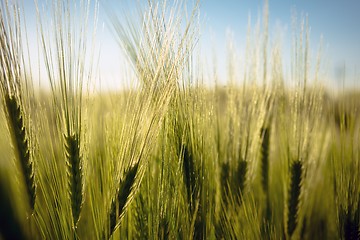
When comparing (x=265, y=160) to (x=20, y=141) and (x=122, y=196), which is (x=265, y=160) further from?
(x=20, y=141)

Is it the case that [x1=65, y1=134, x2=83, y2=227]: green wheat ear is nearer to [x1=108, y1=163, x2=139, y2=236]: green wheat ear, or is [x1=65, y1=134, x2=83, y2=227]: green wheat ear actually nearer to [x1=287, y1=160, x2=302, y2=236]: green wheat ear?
[x1=108, y1=163, x2=139, y2=236]: green wheat ear

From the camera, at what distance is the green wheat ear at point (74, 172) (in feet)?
3.01

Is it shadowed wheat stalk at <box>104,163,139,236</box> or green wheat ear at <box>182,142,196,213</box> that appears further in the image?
green wheat ear at <box>182,142,196,213</box>

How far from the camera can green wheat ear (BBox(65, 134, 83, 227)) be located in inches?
36.1

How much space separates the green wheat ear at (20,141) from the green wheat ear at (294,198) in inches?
38.6

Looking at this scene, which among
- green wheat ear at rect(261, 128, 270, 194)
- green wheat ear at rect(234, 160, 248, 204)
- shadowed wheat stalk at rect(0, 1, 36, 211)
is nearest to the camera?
shadowed wheat stalk at rect(0, 1, 36, 211)

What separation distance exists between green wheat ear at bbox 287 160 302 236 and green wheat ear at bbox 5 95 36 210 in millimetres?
979

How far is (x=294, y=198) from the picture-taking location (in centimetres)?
136

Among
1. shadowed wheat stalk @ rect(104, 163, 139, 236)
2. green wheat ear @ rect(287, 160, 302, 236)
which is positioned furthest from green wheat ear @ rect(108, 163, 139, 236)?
green wheat ear @ rect(287, 160, 302, 236)

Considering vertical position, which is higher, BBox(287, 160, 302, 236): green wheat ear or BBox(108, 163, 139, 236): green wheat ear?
BBox(108, 163, 139, 236): green wheat ear

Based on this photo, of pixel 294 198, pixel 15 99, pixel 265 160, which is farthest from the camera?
pixel 265 160

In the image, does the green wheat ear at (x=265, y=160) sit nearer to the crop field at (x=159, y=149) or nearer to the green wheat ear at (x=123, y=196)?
the crop field at (x=159, y=149)

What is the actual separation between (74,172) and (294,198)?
0.90 meters

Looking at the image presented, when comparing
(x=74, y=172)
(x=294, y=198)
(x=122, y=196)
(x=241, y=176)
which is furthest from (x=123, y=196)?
(x=294, y=198)
